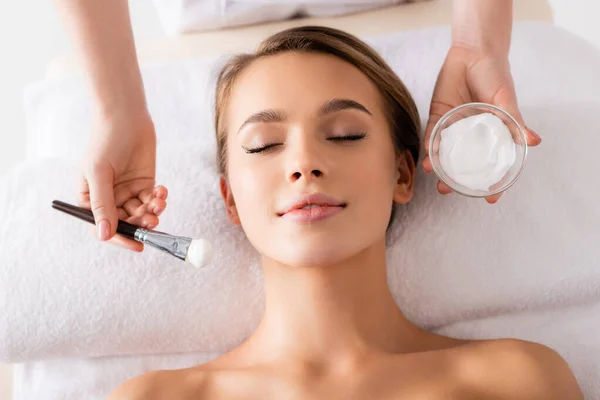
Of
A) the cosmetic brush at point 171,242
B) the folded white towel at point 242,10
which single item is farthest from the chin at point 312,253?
the folded white towel at point 242,10

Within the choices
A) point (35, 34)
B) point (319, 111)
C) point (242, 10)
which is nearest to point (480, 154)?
point (319, 111)

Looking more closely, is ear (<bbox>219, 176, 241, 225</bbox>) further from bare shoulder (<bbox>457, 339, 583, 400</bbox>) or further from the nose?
bare shoulder (<bbox>457, 339, 583, 400</bbox>)

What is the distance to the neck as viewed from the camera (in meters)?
1.07

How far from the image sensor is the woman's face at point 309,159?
0.98 metres

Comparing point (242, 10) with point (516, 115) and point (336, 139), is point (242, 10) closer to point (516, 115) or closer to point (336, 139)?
point (336, 139)

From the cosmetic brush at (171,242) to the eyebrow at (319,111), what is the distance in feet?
0.69

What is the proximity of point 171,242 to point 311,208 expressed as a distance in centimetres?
21

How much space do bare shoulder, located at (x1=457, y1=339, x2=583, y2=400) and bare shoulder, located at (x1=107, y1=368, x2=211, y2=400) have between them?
1.35ft

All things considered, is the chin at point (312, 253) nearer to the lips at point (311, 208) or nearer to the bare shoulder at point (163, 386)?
the lips at point (311, 208)

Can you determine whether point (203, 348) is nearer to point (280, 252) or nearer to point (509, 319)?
point (280, 252)

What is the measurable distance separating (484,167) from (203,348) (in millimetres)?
580

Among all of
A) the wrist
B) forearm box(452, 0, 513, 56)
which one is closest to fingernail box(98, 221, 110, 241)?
the wrist

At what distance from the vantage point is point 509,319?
3.89ft

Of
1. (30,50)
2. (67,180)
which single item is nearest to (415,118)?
(67,180)
